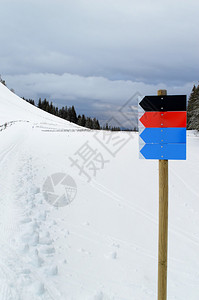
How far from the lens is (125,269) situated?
448cm

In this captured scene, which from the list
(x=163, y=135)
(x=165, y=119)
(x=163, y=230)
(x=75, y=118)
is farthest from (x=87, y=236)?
(x=75, y=118)

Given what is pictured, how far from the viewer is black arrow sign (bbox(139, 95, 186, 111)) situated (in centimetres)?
293

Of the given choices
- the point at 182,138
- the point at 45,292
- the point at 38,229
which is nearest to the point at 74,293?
the point at 45,292

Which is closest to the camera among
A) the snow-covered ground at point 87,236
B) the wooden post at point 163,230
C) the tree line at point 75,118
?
A: the wooden post at point 163,230

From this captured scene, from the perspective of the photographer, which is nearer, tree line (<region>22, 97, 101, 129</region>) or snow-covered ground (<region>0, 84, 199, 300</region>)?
snow-covered ground (<region>0, 84, 199, 300</region>)

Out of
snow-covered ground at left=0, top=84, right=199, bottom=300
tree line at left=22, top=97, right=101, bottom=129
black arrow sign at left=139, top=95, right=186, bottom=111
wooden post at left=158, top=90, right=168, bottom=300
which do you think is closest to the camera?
black arrow sign at left=139, top=95, right=186, bottom=111

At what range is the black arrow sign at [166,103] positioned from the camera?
2932mm

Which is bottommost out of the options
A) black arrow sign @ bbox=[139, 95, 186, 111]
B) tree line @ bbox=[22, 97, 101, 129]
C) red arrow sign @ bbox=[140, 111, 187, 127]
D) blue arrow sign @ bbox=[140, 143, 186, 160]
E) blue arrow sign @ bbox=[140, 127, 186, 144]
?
blue arrow sign @ bbox=[140, 143, 186, 160]

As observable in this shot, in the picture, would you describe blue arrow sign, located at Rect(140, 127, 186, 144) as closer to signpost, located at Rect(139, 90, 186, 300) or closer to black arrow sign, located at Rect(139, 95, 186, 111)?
signpost, located at Rect(139, 90, 186, 300)

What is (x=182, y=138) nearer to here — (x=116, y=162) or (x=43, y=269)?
(x=43, y=269)

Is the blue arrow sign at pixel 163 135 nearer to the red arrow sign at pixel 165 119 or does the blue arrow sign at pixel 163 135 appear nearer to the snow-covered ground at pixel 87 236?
the red arrow sign at pixel 165 119

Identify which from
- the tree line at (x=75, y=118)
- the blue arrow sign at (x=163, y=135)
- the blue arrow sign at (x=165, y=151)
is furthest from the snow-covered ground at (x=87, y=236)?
the tree line at (x=75, y=118)

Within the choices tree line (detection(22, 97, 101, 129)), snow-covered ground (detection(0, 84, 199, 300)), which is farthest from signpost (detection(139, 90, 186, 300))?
tree line (detection(22, 97, 101, 129))

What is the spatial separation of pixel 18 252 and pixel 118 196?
18.1ft
